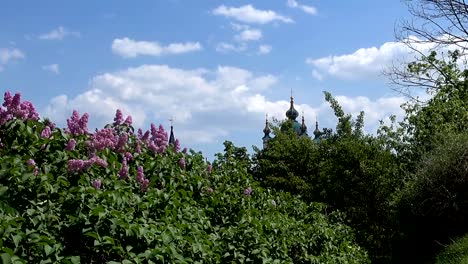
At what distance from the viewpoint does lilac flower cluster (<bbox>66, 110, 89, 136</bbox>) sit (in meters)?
5.12

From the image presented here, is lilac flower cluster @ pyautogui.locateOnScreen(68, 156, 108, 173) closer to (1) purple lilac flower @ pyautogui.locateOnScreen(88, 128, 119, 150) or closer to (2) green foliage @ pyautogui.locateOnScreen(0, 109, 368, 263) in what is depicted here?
(2) green foliage @ pyautogui.locateOnScreen(0, 109, 368, 263)

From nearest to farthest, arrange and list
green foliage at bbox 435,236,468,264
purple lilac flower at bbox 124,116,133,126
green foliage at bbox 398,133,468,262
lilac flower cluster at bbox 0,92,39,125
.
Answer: lilac flower cluster at bbox 0,92,39,125, purple lilac flower at bbox 124,116,133,126, green foliage at bbox 435,236,468,264, green foliage at bbox 398,133,468,262

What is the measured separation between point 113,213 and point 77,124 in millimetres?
1622

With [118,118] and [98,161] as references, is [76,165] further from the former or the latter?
[118,118]

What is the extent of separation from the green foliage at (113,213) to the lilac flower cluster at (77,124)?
0.28 ft

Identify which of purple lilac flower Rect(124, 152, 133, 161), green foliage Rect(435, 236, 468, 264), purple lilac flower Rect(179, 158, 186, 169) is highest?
purple lilac flower Rect(179, 158, 186, 169)

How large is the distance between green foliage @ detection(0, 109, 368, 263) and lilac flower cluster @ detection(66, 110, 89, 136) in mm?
85

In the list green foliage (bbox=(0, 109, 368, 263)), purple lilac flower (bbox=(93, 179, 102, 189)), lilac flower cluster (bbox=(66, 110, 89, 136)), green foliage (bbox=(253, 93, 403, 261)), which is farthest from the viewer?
green foliage (bbox=(253, 93, 403, 261))

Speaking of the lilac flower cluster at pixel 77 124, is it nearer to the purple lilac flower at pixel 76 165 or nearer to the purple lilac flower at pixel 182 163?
the purple lilac flower at pixel 76 165

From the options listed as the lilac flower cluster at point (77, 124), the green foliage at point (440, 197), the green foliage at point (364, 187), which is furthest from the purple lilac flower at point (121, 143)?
the green foliage at point (364, 187)

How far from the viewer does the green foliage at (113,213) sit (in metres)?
3.52

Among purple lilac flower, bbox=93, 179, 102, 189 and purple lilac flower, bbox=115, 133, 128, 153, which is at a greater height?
purple lilac flower, bbox=115, 133, 128, 153

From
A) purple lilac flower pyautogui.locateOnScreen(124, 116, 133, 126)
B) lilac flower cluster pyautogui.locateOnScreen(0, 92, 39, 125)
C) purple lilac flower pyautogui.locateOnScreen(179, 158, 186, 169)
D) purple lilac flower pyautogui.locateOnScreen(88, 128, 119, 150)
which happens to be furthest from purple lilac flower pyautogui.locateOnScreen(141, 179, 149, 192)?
purple lilac flower pyautogui.locateOnScreen(179, 158, 186, 169)

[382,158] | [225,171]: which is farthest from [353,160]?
[225,171]
